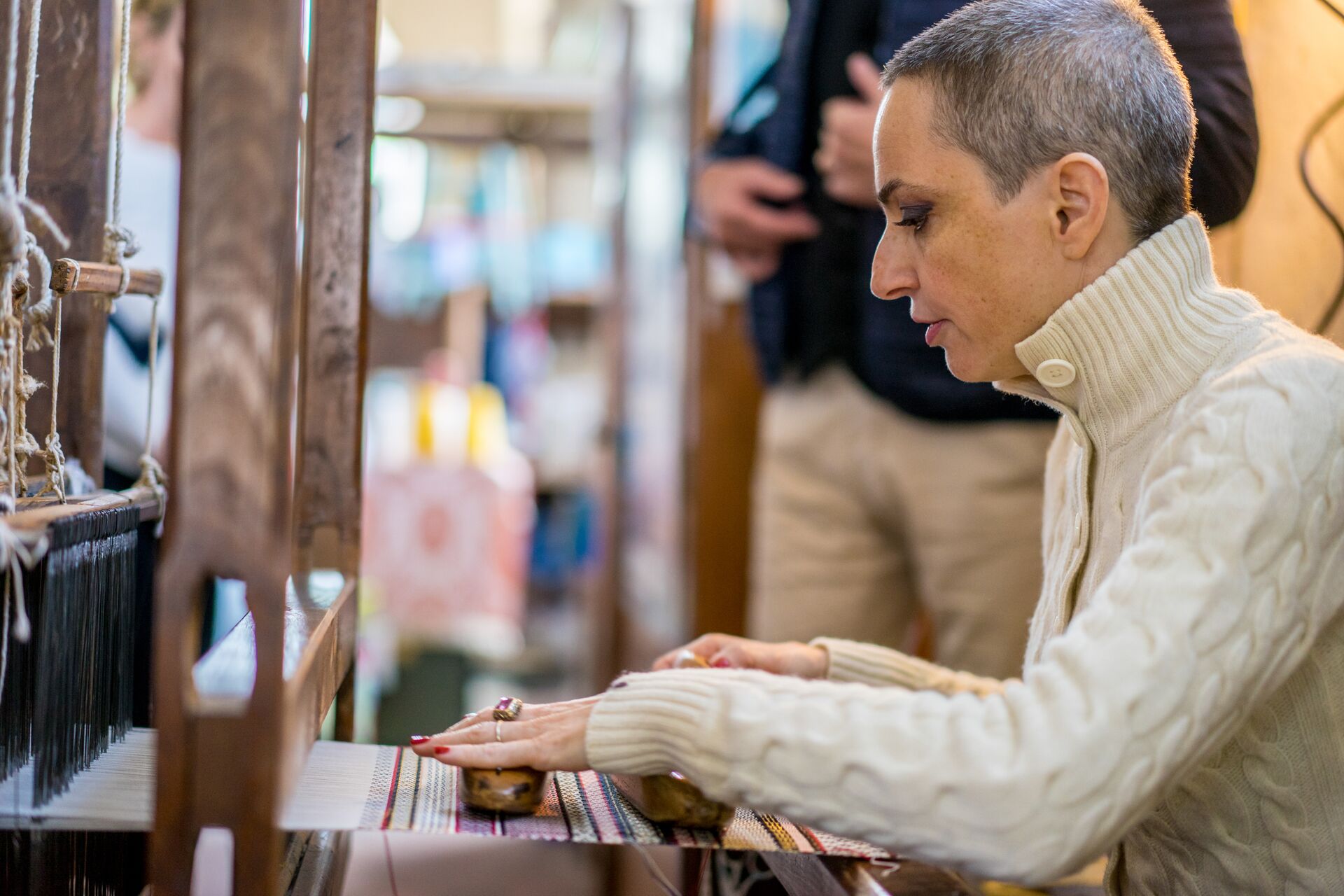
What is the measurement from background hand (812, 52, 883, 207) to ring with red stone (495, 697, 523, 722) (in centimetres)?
87

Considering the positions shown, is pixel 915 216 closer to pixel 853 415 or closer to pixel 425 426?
pixel 853 415

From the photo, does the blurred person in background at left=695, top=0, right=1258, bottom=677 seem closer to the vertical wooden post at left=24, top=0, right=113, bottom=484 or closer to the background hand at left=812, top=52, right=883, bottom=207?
the background hand at left=812, top=52, right=883, bottom=207

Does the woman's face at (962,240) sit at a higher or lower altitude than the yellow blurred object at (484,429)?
higher

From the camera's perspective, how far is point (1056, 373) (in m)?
0.90

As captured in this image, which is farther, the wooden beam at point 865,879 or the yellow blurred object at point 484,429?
the yellow blurred object at point 484,429

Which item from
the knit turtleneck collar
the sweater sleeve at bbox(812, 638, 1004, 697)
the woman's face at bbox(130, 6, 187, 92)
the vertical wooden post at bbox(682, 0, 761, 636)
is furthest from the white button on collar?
the vertical wooden post at bbox(682, 0, 761, 636)

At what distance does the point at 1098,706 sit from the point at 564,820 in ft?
1.11

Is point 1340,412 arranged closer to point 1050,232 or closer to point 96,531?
point 1050,232

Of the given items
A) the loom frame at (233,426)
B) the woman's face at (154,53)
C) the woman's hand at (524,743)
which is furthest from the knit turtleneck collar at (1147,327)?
the woman's face at (154,53)

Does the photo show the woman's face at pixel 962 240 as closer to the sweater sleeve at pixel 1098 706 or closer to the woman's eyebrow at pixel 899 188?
the woman's eyebrow at pixel 899 188

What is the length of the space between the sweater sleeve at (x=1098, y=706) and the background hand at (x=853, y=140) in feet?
2.71

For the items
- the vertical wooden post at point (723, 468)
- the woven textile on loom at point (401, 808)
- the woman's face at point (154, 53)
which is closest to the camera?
the woven textile on loom at point (401, 808)

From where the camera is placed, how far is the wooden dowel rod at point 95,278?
926 mm

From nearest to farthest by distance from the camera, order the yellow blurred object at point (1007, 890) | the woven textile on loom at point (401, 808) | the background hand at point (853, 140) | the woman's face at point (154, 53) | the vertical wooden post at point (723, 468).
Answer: the woven textile on loom at point (401, 808) → the yellow blurred object at point (1007, 890) → the background hand at point (853, 140) → the woman's face at point (154, 53) → the vertical wooden post at point (723, 468)
